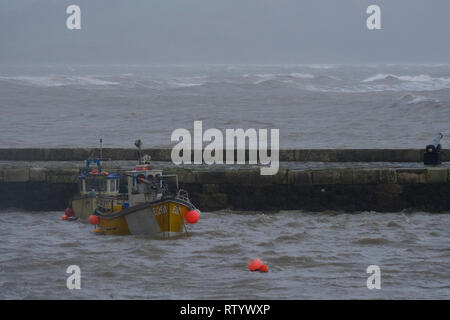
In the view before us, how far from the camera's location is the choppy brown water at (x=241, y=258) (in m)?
10.2

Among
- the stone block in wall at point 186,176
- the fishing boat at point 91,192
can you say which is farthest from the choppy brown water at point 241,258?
the stone block in wall at point 186,176

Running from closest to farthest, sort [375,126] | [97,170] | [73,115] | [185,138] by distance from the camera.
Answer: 1. [97,170]
2. [185,138]
3. [375,126]
4. [73,115]

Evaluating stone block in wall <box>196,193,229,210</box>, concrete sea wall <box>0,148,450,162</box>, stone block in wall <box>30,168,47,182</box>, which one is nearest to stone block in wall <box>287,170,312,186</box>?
stone block in wall <box>196,193,229,210</box>

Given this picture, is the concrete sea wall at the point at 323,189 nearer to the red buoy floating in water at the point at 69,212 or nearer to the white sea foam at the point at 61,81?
the red buoy floating in water at the point at 69,212

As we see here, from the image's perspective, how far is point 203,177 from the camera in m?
17.0

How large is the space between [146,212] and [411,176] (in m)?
5.91

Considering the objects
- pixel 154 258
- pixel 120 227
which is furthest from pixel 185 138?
pixel 154 258

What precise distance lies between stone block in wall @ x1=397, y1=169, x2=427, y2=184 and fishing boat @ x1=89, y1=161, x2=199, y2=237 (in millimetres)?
4777

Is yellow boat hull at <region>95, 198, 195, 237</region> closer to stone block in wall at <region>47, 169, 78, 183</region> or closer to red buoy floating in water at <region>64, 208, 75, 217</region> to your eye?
red buoy floating in water at <region>64, 208, 75, 217</region>

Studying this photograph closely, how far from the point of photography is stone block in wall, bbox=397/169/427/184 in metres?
16.5

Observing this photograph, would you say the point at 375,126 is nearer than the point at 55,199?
No
